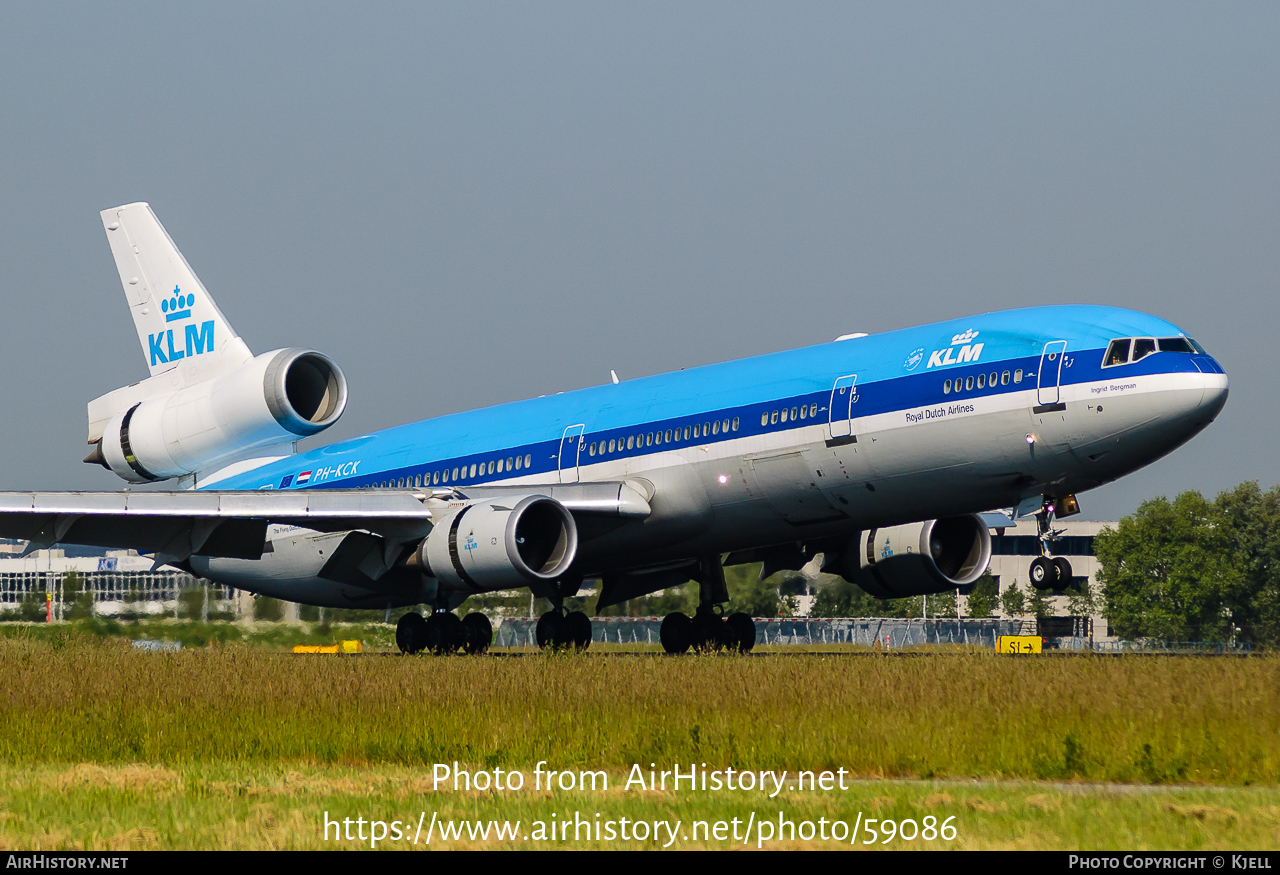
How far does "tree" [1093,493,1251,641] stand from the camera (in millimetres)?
54531

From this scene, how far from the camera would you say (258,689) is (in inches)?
655

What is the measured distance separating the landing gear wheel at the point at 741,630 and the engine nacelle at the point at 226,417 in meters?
A: 9.17

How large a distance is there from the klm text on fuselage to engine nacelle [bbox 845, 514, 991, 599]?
1465 centimetres

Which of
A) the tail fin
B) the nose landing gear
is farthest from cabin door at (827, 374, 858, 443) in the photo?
the tail fin

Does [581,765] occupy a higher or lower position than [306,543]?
lower

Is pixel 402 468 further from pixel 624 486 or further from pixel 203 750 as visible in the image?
pixel 203 750

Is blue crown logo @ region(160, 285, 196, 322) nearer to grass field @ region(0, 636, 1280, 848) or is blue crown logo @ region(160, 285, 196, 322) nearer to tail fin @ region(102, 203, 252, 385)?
tail fin @ region(102, 203, 252, 385)

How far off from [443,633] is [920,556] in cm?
852

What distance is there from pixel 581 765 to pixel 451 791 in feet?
5.46

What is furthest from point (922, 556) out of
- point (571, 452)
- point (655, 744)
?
point (655, 744)

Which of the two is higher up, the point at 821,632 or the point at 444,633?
the point at 444,633

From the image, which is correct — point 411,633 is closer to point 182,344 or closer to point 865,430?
point 182,344

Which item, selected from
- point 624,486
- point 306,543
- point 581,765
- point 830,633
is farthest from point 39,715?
point 830,633

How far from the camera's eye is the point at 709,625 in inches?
1116
